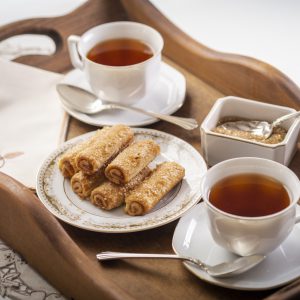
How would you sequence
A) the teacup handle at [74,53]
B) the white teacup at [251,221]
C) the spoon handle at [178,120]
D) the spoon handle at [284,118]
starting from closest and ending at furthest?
the white teacup at [251,221] → the spoon handle at [284,118] → the spoon handle at [178,120] → the teacup handle at [74,53]

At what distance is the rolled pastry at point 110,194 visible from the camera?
1.09m

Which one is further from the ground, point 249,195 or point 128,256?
point 249,195

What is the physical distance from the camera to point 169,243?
105 cm

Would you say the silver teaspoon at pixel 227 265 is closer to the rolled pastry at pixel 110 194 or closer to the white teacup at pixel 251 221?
the white teacup at pixel 251 221

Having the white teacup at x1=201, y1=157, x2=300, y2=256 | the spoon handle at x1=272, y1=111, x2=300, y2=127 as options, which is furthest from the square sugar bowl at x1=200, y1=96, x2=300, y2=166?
the white teacup at x1=201, y1=157, x2=300, y2=256

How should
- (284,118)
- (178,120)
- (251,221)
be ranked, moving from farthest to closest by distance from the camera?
(178,120), (284,118), (251,221)

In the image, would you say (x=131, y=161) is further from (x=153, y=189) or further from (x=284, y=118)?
(x=284, y=118)

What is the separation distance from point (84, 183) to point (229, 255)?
10.7 inches

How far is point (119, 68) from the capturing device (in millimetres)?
1321

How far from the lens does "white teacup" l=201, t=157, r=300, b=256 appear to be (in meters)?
0.91

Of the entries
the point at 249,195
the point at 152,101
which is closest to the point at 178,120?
the point at 152,101

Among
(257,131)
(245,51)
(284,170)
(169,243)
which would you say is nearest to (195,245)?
(169,243)

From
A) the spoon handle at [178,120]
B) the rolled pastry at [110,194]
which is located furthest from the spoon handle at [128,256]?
A: the spoon handle at [178,120]

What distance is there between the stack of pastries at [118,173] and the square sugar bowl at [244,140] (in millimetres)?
81
